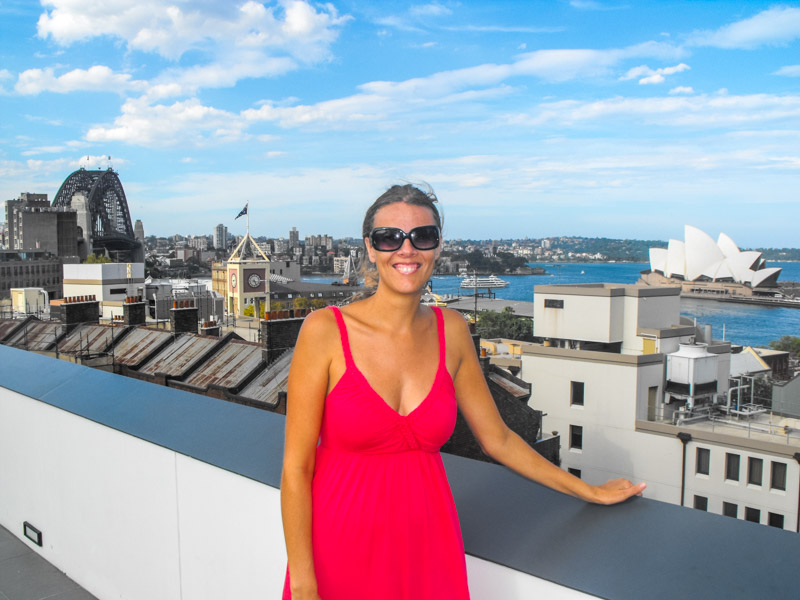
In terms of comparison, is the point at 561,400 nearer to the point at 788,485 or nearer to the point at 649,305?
the point at 649,305

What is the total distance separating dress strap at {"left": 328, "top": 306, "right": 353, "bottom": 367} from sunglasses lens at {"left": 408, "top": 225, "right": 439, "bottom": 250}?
226 mm

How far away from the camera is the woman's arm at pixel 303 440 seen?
142cm

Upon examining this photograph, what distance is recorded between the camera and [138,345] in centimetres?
1367

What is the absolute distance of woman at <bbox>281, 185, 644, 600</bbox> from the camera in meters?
1.43

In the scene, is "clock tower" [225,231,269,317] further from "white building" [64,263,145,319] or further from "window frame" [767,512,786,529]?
"window frame" [767,512,786,529]

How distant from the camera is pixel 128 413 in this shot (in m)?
2.66

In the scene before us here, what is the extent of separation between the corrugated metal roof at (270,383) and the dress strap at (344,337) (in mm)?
8003

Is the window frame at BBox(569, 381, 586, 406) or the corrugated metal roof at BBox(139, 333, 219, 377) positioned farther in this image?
the window frame at BBox(569, 381, 586, 406)

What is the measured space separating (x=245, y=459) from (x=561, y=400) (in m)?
16.8

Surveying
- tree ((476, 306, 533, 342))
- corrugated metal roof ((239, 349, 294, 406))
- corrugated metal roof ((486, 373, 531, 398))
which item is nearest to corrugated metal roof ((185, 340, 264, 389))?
corrugated metal roof ((239, 349, 294, 406))

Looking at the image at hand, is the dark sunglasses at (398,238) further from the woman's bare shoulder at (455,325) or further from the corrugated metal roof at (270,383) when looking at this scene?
the corrugated metal roof at (270,383)

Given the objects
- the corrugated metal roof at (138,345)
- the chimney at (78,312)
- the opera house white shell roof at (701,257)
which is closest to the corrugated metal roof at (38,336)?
Result: the chimney at (78,312)

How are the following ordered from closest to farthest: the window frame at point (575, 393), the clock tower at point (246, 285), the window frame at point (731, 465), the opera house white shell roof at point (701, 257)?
the window frame at point (731, 465) → the window frame at point (575, 393) → the clock tower at point (246, 285) → the opera house white shell roof at point (701, 257)

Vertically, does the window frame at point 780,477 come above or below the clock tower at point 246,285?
below
